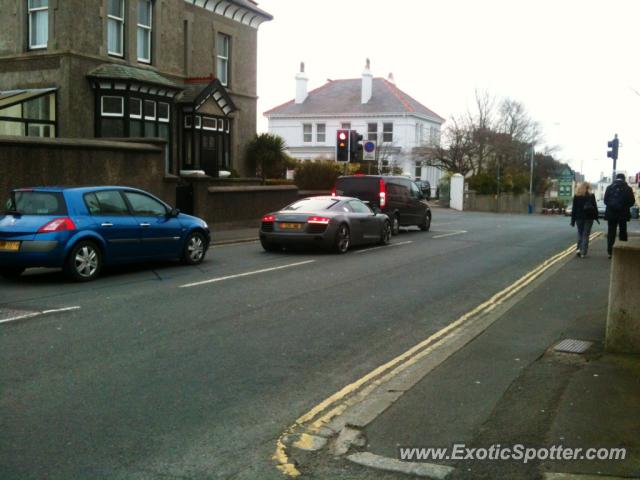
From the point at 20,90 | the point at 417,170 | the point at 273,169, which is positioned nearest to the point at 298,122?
the point at 417,170

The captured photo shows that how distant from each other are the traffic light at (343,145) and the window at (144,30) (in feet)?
26.1

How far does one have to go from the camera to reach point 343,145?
84.8 feet

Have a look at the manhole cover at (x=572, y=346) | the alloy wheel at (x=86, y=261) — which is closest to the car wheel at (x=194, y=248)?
the alloy wheel at (x=86, y=261)

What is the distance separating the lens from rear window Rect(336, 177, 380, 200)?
75.1 ft

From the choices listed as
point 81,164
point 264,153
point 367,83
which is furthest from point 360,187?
point 367,83

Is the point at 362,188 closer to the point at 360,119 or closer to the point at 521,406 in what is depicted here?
the point at 521,406

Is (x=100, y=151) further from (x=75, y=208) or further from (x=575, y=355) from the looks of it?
(x=575, y=355)

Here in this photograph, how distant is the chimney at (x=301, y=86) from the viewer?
72875mm

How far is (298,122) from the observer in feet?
234

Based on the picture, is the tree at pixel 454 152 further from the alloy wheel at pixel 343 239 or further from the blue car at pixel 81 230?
the blue car at pixel 81 230

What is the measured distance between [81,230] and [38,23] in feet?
50.2

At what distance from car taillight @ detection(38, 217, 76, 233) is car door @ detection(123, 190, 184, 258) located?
5.07 ft

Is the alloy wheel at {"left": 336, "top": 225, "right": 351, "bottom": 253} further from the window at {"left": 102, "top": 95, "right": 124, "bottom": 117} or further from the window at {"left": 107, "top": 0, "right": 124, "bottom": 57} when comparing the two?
the window at {"left": 107, "top": 0, "right": 124, "bottom": 57}

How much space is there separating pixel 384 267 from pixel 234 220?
1058cm
